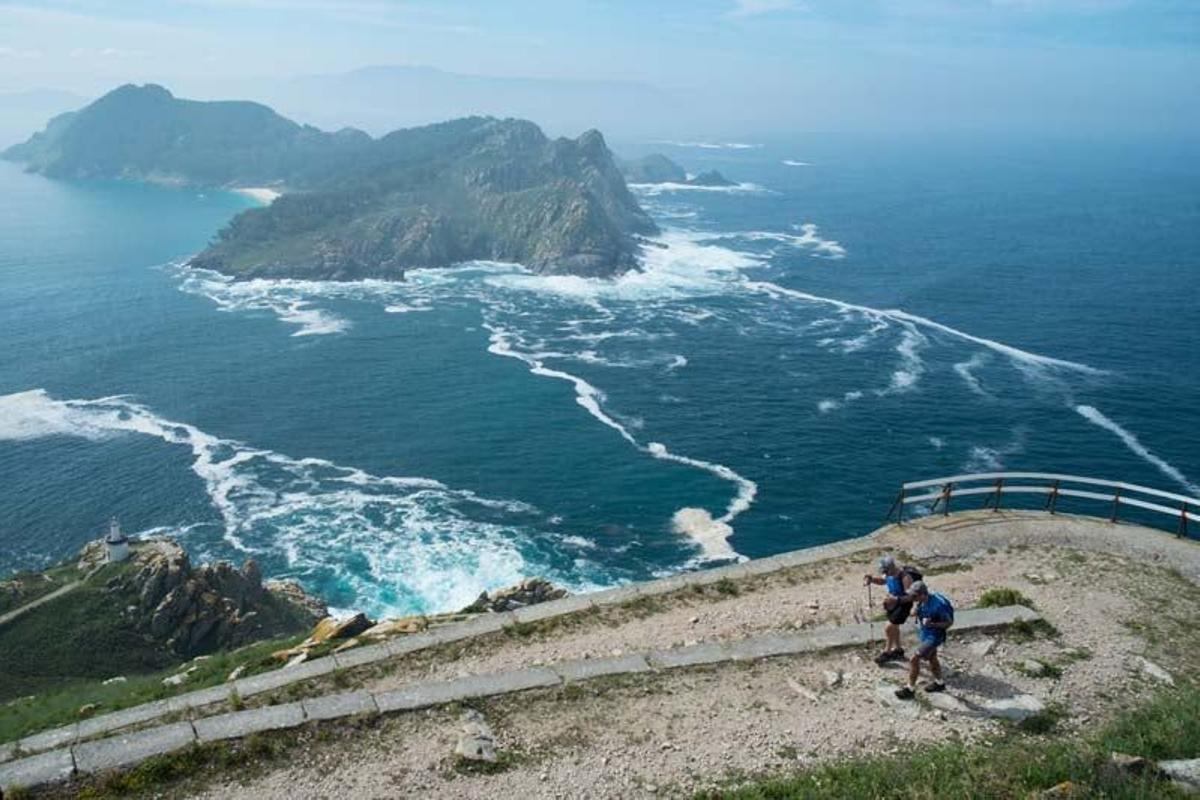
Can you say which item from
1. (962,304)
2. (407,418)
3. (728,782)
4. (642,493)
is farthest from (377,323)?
(728,782)

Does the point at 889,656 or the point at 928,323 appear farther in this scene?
the point at 928,323

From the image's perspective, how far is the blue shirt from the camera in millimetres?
16734

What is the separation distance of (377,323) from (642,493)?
63.0 metres

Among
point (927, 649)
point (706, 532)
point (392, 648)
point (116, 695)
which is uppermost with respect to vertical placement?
point (927, 649)

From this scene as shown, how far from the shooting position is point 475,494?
6625 cm

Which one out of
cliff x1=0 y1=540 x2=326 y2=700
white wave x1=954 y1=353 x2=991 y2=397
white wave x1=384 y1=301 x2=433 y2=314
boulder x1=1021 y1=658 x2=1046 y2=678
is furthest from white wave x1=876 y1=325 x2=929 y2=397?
boulder x1=1021 y1=658 x2=1046 y2=678

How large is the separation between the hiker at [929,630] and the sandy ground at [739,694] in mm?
404

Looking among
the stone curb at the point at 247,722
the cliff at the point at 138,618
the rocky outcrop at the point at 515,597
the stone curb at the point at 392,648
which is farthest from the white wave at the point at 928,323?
the stone curb at the point at 247,722

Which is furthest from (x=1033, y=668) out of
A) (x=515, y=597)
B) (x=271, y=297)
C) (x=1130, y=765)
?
(x=271, y=297)

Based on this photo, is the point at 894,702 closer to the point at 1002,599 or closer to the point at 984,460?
the point at 1002,599

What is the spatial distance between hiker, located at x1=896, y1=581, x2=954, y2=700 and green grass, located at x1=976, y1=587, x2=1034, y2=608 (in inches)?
182

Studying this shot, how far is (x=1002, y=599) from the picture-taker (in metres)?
21.5

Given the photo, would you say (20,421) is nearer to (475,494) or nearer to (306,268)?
(475,494)

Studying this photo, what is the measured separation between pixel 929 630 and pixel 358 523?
170 ft
